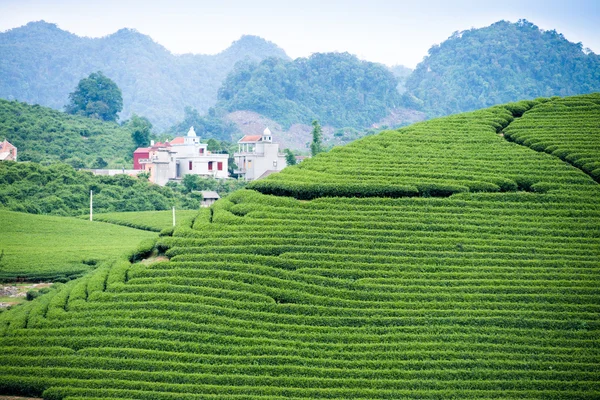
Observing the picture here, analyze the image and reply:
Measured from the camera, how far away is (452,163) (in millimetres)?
25188

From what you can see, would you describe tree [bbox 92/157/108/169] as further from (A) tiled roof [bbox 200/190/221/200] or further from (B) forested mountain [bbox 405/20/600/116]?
(B) forested mountain [bbox 405/20/600/116]

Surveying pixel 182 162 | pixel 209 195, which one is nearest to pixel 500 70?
pixel 182 162

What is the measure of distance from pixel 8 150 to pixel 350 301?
144ft

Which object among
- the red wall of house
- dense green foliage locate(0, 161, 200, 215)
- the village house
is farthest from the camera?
the red wall of house

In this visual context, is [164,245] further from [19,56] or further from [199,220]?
[19,56]

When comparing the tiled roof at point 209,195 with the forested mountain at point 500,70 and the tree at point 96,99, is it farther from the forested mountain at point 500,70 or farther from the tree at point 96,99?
the forested mountain at point 500,70

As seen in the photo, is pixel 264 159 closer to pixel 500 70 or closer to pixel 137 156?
pixel 137 156

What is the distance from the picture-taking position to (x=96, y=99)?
84.9 meters

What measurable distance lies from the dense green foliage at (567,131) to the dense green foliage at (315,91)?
7910 cm

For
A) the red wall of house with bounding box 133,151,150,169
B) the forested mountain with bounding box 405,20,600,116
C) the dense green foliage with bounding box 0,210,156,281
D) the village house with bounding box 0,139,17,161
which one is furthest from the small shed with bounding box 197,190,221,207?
the forested mountain with bounding box 405,20,600,116

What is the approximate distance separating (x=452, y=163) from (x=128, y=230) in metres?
18.3

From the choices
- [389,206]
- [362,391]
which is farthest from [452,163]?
[362,391]

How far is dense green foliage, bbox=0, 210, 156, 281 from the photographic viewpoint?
86.6 feet

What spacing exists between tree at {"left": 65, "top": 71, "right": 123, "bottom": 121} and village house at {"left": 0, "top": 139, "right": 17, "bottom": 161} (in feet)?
87.7
